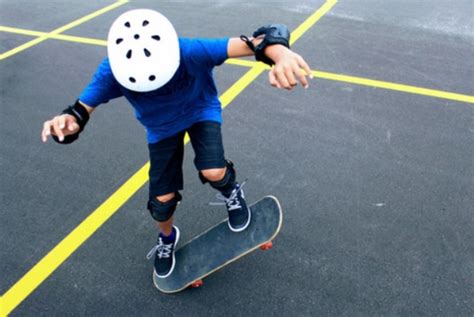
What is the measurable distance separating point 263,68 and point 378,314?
11.5 ft

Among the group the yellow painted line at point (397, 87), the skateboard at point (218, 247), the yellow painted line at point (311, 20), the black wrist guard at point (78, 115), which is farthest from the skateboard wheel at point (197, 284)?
the yellow painted line at point (311, 20)

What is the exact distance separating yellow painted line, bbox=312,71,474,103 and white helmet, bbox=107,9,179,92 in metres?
3.14

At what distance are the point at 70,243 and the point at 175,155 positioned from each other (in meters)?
1.20

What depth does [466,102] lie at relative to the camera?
4484mm

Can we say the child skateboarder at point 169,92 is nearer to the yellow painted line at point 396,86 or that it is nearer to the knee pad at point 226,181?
the knee pad at point 226,181

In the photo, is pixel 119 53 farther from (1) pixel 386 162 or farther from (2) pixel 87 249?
(1) pixel 386 162

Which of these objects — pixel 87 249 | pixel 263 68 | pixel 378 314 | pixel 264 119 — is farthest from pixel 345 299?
pixel 263 68

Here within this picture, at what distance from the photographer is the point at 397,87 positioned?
15.8ft

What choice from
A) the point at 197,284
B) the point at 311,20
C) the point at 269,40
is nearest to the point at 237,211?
the point at 197,284

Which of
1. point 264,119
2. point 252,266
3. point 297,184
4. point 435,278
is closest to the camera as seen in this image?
point 435,278

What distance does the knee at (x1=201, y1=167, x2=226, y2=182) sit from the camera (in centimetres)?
269

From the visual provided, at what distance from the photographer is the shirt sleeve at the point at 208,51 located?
7.67 ft

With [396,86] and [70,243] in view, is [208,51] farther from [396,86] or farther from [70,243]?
[396,86]

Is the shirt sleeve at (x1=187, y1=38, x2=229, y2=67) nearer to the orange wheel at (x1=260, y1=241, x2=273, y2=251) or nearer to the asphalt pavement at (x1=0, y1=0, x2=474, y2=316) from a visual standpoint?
the orange wheel at (x1=260, y1=241, x2=273, y2=251)
